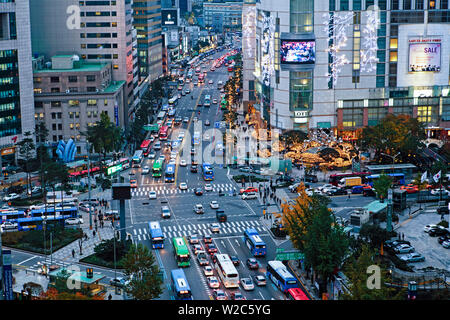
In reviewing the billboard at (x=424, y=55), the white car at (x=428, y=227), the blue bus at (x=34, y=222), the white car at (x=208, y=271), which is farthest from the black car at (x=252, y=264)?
the billboard at (x=424, y=55)

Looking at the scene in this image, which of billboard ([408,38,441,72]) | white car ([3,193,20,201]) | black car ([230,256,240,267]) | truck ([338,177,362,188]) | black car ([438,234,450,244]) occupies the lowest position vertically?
black car ([230,256,240,267])

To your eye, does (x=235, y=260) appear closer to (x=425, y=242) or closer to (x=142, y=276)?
(x=142, y=276)

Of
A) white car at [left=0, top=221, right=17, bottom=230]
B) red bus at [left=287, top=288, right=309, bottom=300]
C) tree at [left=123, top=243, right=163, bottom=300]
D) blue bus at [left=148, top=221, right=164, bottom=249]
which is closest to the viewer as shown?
tree at [left=123, top=243, right=163, bottom=300]

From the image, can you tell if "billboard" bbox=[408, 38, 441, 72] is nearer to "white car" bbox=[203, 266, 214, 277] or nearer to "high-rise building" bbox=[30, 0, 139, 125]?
"high-rise building" bbox=[30, 0, 139, 125]

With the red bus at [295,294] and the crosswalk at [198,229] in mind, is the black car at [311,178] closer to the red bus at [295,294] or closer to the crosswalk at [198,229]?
the crosswalk at [198,229]

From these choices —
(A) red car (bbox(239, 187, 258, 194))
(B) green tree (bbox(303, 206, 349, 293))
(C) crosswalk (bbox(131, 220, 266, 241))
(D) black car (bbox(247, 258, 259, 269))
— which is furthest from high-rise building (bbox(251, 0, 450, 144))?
(B) green tree (bbox(303, 206, 349, 293))
